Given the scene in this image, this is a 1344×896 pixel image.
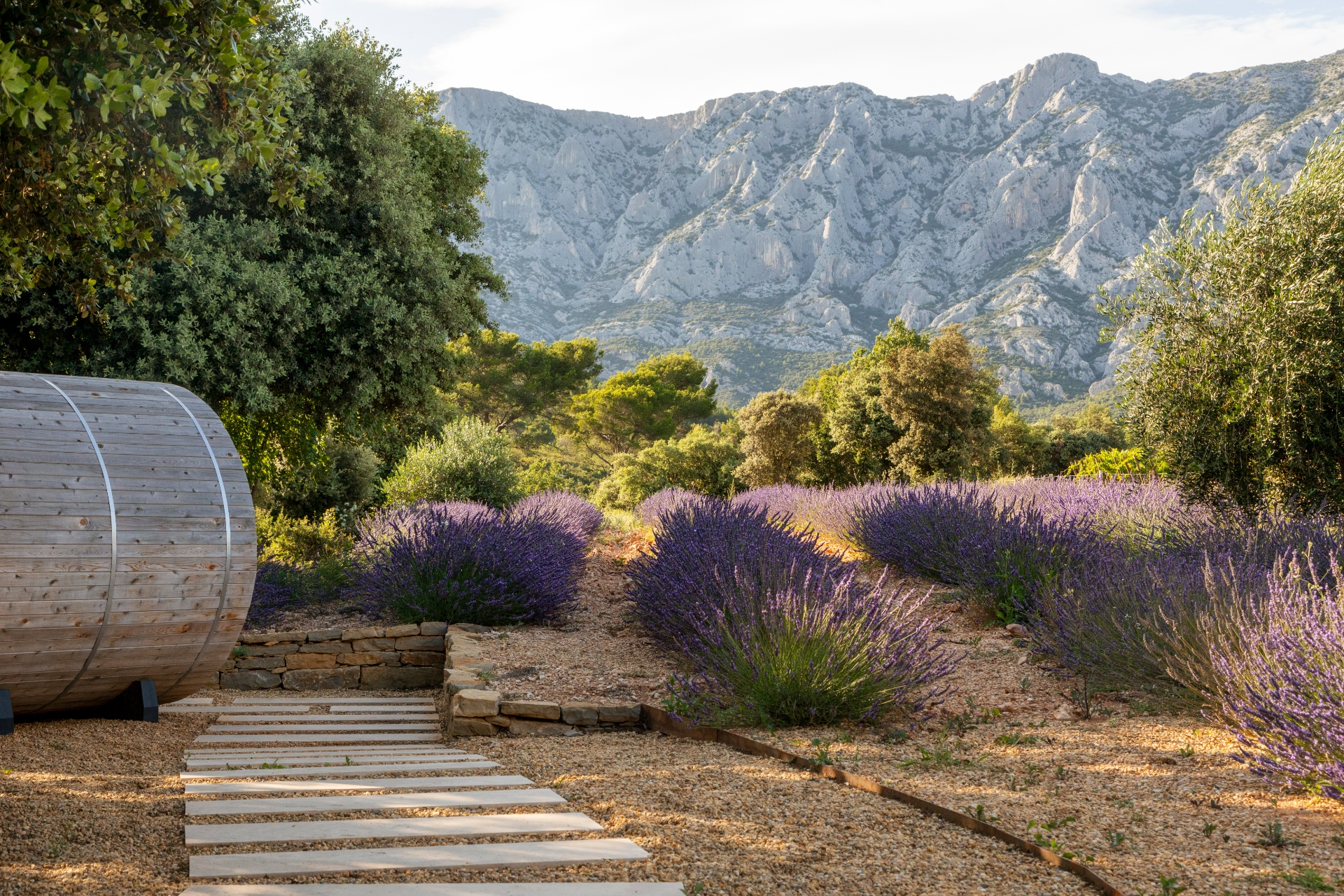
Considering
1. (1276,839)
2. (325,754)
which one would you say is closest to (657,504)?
(325,754)

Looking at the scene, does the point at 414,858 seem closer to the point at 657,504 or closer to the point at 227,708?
the point at 227,708

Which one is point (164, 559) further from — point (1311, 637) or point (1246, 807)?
point (1311, 637)

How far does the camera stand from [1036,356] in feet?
157

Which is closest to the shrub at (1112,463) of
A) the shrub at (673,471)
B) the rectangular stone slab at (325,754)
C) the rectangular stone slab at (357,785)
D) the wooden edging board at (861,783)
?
the shrub at (673,471)

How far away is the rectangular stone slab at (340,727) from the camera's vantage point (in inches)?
162

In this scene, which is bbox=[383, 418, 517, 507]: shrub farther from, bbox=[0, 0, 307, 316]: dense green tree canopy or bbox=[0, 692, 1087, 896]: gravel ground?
bbox=[0, 692, 1087, 896]: gravel ground

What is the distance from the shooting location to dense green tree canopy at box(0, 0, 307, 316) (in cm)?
211

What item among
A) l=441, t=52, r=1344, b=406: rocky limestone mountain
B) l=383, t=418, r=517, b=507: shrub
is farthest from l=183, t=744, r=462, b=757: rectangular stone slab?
l=441, t=52, r=1344, b=406: rocky limestone mountain

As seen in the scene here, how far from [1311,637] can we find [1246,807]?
72 cm

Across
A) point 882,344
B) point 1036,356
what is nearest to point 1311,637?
point 882,344

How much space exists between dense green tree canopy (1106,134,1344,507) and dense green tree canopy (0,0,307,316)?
6.30m

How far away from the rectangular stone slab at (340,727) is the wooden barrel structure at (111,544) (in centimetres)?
31

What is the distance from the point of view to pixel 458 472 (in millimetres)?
11562

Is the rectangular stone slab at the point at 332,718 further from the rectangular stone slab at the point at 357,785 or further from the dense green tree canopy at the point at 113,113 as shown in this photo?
the dense green tree canopy at the point at 113,113
